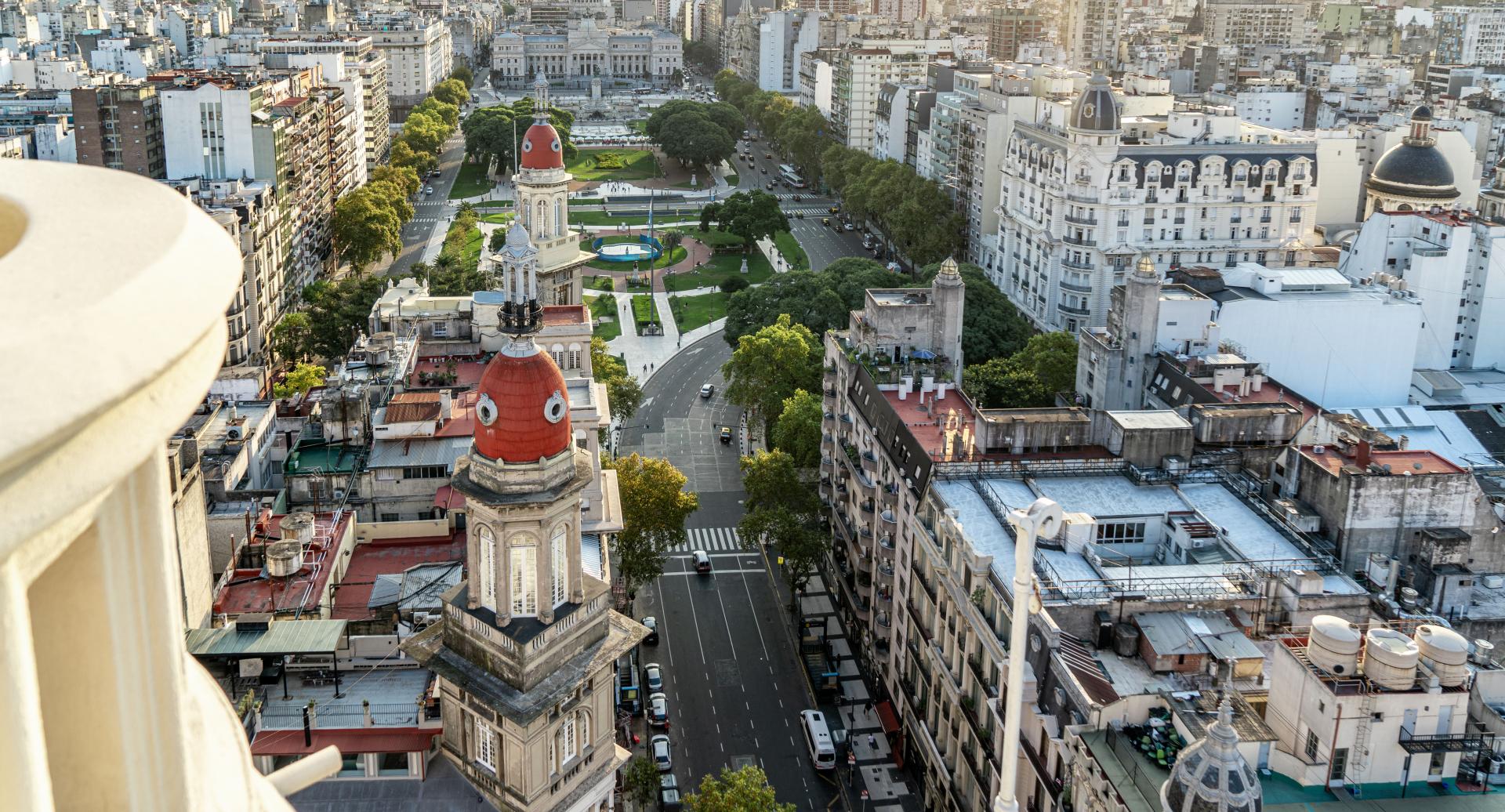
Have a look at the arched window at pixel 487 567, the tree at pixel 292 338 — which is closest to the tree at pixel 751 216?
the tree at pixel 292 338

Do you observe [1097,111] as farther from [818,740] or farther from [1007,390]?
[818,740]

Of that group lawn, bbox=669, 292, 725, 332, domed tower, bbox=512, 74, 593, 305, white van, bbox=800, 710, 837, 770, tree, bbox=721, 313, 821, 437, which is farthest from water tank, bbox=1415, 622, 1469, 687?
lawn, bbox=669, 292, 725, 332

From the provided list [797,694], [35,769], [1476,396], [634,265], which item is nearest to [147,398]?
[35,769]

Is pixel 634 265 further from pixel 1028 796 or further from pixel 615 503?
pixel 1028 796

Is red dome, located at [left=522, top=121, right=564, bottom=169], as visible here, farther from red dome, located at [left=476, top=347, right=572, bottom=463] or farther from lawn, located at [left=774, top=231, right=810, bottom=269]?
lawn, located at [left=774, top=231, right=810, bottom=269]

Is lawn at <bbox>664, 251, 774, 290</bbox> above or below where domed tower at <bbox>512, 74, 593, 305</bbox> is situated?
below
